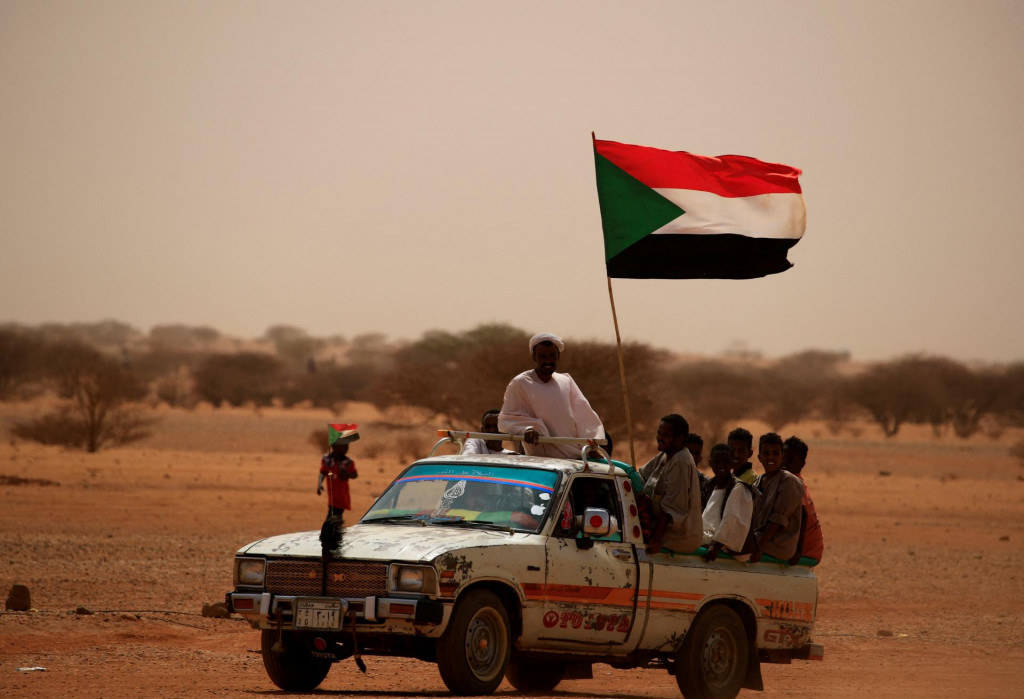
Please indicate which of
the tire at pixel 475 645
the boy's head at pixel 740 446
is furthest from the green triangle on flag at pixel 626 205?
the tire at pixel 475 645

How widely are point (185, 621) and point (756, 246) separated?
6.50 metres

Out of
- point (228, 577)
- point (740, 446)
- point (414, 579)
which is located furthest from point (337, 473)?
point (414, 579)

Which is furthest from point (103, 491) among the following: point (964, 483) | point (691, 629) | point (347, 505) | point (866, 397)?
point (866, 397)

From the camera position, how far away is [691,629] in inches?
427

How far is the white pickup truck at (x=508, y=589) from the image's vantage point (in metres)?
9.48

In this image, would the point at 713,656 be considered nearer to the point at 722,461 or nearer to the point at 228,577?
the point at 722,461

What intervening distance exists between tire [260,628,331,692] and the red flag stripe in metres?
5.00

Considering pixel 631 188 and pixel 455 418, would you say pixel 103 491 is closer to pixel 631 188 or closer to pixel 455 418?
pixel 455 418

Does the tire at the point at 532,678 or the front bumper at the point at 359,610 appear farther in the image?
the tire at the point at 532,678

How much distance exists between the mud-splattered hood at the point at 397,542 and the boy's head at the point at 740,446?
228 centimetres

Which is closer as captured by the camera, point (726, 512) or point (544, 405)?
point (726, 512)

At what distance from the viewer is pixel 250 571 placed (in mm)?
10023

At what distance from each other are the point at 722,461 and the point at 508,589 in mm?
2179

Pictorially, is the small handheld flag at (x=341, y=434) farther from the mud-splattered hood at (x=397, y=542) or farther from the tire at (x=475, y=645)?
the tire at (x=475, y=645)
